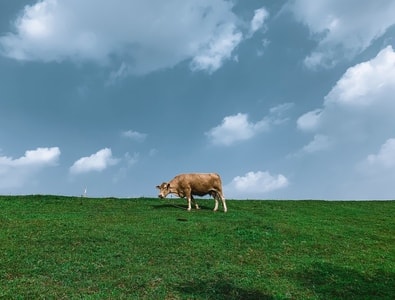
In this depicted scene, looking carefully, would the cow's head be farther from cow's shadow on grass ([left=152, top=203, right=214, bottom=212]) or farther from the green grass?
the green grass

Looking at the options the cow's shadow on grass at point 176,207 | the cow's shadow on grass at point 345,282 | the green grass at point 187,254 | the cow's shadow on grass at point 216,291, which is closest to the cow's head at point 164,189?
the cow's shadow on grass at point 176,207

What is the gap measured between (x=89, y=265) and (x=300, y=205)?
84.2 ft

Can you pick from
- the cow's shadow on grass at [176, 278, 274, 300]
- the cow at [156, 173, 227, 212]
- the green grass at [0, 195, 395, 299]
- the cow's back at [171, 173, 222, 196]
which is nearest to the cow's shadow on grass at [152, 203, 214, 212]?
the cow at [156, 173, 227, 212]

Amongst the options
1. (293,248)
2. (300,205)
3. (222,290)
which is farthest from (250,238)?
(300,205)

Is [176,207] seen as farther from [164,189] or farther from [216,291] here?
[216,291]

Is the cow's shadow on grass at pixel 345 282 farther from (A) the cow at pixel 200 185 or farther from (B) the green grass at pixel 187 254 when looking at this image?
(A) the cow at pixel 200 185

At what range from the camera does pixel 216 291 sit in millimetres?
16156

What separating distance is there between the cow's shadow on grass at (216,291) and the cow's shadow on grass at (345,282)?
2.68 m

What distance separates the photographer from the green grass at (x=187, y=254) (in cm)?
1634

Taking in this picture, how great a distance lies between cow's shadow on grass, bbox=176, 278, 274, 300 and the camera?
15.7 metres

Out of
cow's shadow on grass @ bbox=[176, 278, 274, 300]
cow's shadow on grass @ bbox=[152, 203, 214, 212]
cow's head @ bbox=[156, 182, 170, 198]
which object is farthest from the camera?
cow's head @ bbox=[156, 182, 170, 198]

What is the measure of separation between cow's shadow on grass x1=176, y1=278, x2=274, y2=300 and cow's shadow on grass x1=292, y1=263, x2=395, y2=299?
268cm

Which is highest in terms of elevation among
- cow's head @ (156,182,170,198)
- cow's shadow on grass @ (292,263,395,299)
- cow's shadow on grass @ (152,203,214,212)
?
cow's head @ (156,182,170,198)

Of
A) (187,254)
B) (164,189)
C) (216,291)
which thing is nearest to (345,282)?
(216,291)
